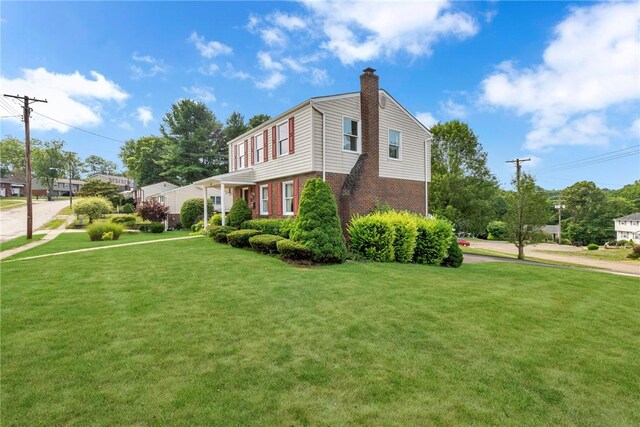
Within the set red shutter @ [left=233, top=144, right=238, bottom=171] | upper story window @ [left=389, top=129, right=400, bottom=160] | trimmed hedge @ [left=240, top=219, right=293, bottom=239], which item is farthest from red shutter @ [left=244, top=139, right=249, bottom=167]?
upper story window @ [left=389, top=129, right=400, bottom=160]

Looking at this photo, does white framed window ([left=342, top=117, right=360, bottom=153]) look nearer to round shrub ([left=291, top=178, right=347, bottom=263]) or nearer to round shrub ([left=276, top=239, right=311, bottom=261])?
round shrub ([left=291, top=178, right=347, bottom=263])

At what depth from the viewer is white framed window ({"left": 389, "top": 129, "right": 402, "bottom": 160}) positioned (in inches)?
623

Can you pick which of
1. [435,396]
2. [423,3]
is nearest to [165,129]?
[423,3]

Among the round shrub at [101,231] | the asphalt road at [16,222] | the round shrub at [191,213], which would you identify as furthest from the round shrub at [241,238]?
the round shrub at [191,213]

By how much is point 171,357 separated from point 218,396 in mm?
1101

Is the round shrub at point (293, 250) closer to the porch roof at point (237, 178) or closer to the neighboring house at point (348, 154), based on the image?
the neighboring house at point (348, 154)

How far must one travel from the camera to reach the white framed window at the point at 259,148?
17.9 m

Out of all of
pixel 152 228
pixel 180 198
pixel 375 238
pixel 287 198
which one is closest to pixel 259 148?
pixel 287 198

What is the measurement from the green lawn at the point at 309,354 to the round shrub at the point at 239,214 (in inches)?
409

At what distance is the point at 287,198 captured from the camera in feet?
51.9

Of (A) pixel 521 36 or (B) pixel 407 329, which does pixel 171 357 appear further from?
(A) pixel 521 36

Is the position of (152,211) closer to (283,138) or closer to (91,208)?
(91,208)

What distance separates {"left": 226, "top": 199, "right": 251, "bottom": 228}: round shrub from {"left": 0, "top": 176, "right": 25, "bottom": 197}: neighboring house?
75244mm

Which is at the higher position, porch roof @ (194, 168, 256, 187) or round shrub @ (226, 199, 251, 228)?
porch roof @ (194, 168, 256, 187)
